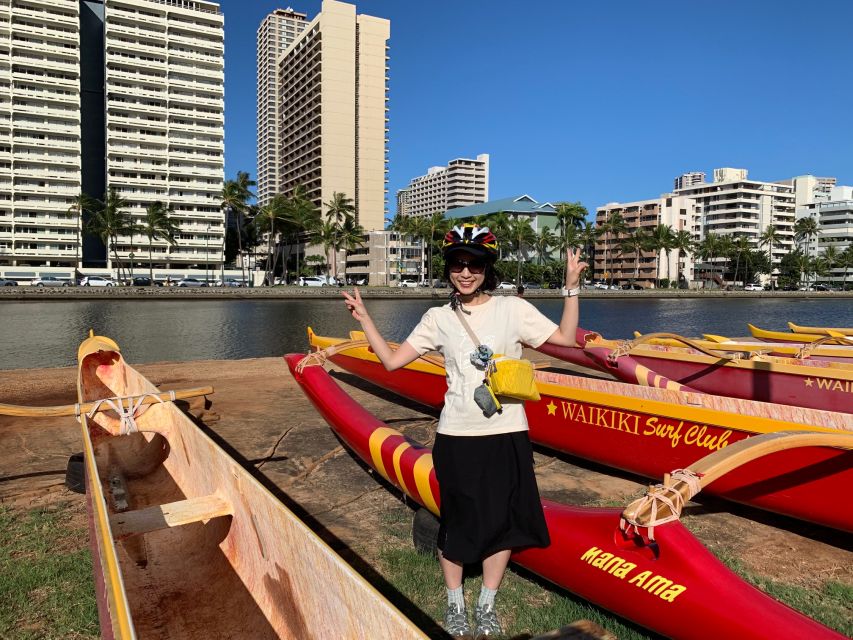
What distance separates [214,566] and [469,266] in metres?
2.89

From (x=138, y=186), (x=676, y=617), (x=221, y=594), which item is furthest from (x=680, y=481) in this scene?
(x=138, y=186)

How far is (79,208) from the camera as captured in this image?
79.5 meters

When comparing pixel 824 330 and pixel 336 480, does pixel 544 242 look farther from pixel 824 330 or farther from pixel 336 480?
pixel 336 480

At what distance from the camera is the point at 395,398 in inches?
384

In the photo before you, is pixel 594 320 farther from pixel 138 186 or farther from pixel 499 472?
pixel 138 186

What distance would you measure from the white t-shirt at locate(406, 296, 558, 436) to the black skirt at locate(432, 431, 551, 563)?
0.22 feet

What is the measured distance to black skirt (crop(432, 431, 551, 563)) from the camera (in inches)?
112

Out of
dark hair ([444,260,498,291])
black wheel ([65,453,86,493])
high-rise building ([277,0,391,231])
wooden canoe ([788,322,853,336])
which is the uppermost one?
high-rise building ([277,0,391,231])

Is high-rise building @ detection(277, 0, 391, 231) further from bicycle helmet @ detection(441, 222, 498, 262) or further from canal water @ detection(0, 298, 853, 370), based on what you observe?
bicycle helmet @ detection(441, 222, 498, 262)

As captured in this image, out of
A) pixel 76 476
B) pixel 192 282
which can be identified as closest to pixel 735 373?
pixel 76 476

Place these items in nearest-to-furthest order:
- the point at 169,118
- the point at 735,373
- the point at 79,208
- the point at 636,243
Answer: the point at 735,373 → the point at 79,208 → the point at 169,118 → the point at 636,243

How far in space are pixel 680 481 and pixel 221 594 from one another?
293cm

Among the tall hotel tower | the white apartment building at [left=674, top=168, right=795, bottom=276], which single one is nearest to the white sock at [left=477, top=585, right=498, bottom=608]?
the tall hotel tower

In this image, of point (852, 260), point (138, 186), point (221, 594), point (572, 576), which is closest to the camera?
point (572, 576)
